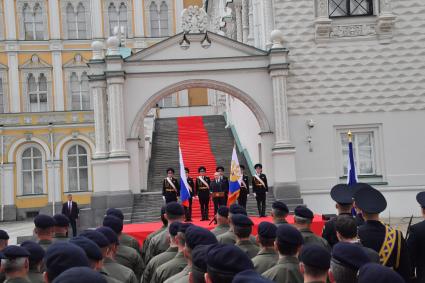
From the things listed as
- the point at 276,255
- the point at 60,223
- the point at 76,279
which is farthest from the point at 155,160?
the point at 76,279

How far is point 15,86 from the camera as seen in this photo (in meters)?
45.6

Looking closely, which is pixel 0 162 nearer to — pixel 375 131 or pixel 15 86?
pixel 15 86

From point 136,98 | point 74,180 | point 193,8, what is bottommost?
point 74,180

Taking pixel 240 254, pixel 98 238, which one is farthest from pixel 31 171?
pixel 240 254

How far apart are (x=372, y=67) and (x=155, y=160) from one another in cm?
1088

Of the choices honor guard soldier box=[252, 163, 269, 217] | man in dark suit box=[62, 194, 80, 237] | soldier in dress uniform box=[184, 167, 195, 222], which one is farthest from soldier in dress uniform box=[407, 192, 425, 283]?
man in dark suit box=[62, 194, 80, 237]

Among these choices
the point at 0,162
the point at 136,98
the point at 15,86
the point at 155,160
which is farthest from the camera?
the point at 15,86

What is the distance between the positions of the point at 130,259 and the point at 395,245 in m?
3.31

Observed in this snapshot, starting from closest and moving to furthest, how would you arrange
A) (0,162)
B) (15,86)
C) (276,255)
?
(276,255)
(0,162)
(15,86)

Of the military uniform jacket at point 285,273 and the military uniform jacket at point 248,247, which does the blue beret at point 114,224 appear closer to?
the military uniform jacket at point 248,247

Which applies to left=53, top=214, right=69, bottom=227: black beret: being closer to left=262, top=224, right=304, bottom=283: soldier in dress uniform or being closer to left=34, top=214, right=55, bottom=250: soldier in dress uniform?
left=34, top=214, right=55, bottom=250: soldier in dress uniform

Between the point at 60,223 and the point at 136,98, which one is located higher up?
the point at 136,98

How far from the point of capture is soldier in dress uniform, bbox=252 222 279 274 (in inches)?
252

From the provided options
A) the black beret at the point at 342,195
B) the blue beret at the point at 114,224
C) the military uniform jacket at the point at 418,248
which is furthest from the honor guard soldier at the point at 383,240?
the blue beret at the point at 114,224
